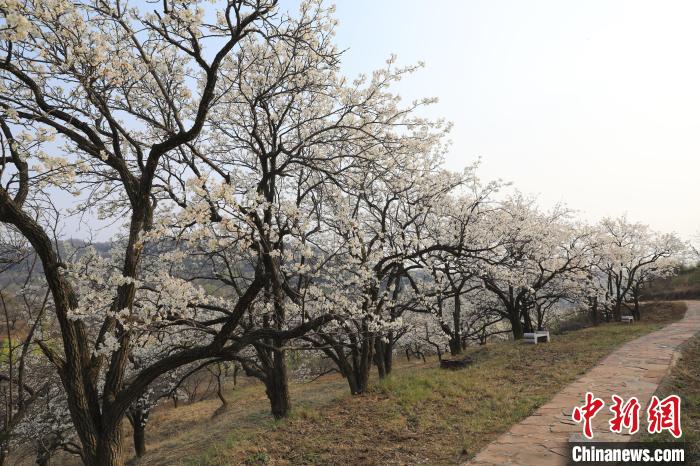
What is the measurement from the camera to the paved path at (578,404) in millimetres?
5539

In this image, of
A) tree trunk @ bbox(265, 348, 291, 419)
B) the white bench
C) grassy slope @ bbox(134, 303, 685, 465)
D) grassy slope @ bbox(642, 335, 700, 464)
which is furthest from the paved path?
tree trunk @ bbox(265, 348, 291, 419)

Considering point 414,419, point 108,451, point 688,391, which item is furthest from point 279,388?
point 688,391

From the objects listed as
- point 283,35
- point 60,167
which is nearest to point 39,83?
point 60,167

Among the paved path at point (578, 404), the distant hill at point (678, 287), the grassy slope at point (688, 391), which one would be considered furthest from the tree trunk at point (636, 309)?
the grassy slope at point (688, 391)

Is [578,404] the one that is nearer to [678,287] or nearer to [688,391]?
[688,391]

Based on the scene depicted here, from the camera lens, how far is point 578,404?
740 centimetres

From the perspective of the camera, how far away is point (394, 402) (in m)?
9.38

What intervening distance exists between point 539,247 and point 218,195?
1597cm

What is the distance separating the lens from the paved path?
18.2ft

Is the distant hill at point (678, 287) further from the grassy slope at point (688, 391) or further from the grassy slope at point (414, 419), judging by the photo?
the grassy slope at point (414, 419)

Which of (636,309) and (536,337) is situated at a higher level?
(536,337)

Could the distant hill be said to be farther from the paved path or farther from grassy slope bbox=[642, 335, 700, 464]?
grassy slope bbox=[642, 335, 700, 464]

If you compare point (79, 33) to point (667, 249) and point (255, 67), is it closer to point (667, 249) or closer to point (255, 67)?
point (255, 67)

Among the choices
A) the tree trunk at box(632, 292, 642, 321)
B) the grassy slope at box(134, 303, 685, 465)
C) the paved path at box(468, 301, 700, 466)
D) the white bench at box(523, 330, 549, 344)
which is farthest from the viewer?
the tree trunk at box(632, 292, 642, 321)
